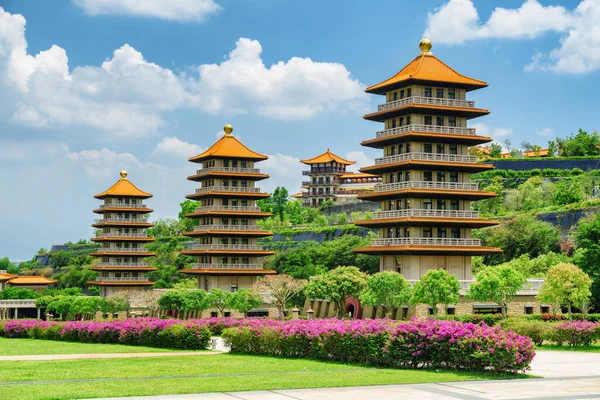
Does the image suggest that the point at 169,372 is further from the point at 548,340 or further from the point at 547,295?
the point at 547,295

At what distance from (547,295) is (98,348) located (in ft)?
97.3

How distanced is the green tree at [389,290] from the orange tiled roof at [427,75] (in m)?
17.5

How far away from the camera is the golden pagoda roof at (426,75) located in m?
69.9

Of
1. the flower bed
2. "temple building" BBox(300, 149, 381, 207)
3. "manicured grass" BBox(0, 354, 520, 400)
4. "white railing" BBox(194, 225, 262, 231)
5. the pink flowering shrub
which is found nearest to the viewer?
"manicured grass" BBox(0, 354, 520, 400)

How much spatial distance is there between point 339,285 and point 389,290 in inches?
244

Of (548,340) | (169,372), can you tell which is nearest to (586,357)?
(548,340)

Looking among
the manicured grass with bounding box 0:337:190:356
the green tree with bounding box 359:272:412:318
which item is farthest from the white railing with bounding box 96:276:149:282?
the green tree with bounding box 359:272:412:318

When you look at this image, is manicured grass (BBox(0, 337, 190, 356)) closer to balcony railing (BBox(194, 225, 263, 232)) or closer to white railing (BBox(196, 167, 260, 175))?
balcony railing (BBox(194, 225, 263, 232))

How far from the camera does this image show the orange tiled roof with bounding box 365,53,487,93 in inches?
2753

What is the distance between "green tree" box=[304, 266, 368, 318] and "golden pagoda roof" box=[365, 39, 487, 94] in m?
16.2

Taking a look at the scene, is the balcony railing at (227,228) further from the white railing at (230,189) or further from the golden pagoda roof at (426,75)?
the golden pagoda roof at (426,75)

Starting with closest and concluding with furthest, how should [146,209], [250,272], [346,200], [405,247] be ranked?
1. [405,247]
2. [250,272]
3. [146,209]
4. [346,200]

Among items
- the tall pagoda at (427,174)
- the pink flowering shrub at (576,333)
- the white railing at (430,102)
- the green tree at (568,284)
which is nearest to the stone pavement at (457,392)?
the pink flowering shrub at (576,333)

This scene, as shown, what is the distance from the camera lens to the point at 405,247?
66.0 metres
